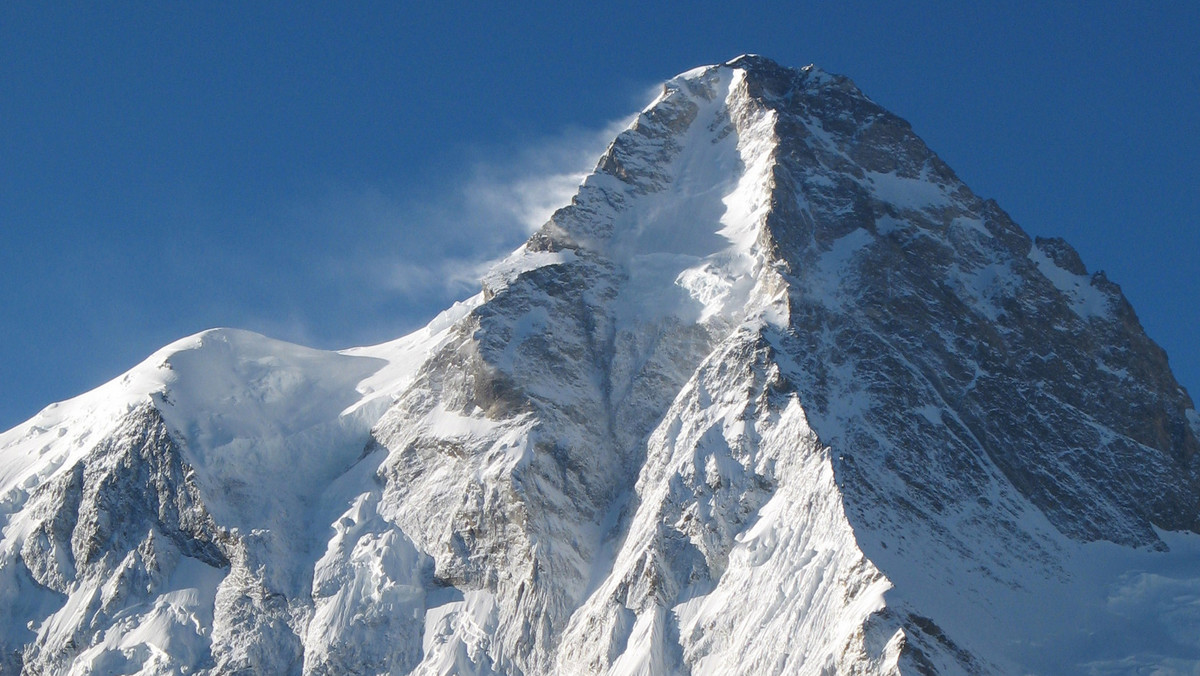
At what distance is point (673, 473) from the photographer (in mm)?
152500

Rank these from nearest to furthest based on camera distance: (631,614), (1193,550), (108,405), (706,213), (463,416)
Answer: (631,614) < (1193,550) < (463,416) < (108,405) < (706,213)

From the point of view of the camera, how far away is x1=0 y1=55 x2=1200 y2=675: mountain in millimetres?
141000

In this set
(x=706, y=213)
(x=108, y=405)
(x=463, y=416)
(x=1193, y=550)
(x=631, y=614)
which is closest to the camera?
(x=631, y=614)

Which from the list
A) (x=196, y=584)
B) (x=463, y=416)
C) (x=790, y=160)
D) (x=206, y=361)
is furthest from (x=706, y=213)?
(x=196, y=584)

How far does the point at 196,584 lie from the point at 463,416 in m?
28.0

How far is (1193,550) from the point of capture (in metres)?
156

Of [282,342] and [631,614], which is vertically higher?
[282,342]

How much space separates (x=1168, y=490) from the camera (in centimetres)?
16212

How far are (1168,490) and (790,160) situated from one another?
53937 millimetres

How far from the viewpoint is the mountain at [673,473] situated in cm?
14100

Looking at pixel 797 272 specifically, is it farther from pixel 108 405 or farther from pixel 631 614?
pixel 108 405

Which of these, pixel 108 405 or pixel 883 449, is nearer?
pixel 883 449

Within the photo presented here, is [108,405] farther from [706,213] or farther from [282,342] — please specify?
[706,213]

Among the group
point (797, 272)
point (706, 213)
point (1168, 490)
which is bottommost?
point (1168, 490)
